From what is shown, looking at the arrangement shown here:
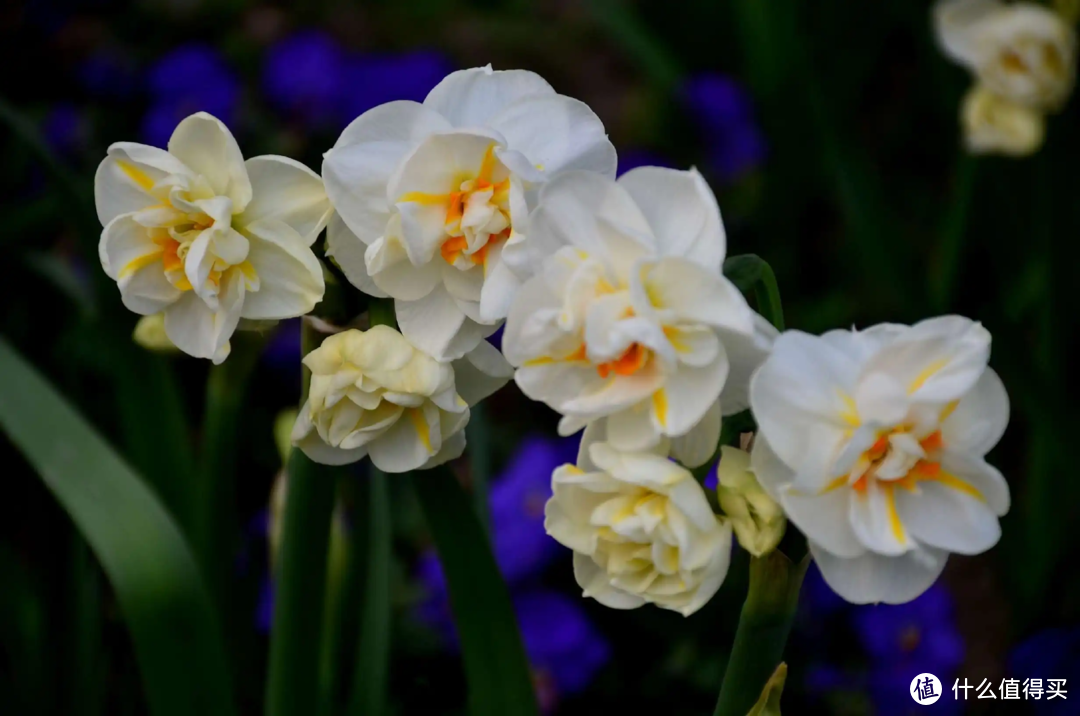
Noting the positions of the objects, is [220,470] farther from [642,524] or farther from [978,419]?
[978,419]

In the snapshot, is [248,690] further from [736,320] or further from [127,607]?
[736,320]

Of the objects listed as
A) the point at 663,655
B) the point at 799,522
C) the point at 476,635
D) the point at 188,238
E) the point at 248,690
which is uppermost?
the point at 188,238

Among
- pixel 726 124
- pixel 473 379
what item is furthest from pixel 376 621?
pixel 726 124

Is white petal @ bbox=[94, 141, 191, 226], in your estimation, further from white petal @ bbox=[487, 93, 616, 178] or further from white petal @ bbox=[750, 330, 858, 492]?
white petal @ bbox=[750, 330, 858, 492]

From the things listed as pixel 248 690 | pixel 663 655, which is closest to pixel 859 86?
pixel 663 655

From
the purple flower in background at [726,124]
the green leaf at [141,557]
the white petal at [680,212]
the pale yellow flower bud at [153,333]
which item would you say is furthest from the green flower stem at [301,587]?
the purple flower in background at [726,124]

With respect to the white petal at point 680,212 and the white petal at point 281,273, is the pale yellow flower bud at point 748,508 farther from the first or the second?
the white petal at point 281,273
